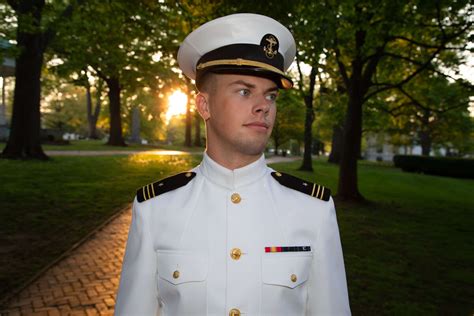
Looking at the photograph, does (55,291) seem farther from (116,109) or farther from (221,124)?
(116,109)

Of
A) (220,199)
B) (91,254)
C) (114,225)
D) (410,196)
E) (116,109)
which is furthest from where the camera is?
(116,109)

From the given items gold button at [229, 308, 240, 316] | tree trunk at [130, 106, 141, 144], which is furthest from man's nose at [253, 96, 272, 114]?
tree trunk at [130, 106, 141, 144]

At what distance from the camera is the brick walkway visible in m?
4.65

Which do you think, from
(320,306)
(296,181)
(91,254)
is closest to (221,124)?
(296,181)

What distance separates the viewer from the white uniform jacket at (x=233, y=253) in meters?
1.96

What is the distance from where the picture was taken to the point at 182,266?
6.51ft

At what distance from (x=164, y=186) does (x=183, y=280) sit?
21.9 inches

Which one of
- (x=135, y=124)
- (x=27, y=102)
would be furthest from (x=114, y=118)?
(x=27, y=102)

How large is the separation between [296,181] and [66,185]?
1195 centimetres

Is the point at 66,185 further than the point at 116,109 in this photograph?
No

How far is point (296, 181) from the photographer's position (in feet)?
7.49

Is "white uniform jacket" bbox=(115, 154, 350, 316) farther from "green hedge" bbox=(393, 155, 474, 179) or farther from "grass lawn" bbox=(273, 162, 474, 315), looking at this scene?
"green hedge" bbox=(393, 155, 474, 179)

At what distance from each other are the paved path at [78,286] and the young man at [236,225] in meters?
3.07

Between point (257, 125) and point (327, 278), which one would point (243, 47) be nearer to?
point (257, 125)
